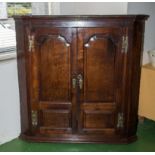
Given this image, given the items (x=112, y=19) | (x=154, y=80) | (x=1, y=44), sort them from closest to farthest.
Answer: (x=112, y=19), (x=1, y=44), (x=154, y=80)

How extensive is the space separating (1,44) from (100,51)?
35.6 inches

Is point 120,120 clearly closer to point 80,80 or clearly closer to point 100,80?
point 100,80

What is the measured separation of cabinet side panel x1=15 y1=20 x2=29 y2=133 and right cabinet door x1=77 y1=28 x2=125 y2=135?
1.63 ft

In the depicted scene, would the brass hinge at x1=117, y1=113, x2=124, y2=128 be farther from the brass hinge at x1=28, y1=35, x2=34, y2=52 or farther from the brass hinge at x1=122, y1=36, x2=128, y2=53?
the brass hinge at x1=28, y1=35, x2=34, y2=52

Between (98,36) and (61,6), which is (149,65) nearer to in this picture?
(98,36)

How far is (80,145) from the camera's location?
2461mm

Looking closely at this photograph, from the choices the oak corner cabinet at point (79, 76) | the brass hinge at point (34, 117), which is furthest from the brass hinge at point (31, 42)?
the brass hinge at point (34, 117)

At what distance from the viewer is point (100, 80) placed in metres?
2.31

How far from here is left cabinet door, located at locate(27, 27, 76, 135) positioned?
2.22m

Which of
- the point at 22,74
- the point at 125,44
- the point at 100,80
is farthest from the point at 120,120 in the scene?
the point at 22,74

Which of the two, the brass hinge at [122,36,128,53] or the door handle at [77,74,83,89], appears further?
the door handle at [77,74,83,89]

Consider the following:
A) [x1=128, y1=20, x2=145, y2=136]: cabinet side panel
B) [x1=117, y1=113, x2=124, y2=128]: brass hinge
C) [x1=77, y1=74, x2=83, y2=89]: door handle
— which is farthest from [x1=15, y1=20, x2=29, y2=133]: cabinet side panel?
[x1=128, y1=20, x2=145, y2=136]: cabinet side panel

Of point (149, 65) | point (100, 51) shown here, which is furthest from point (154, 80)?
point (100, 51)

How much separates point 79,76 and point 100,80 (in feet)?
0.62
